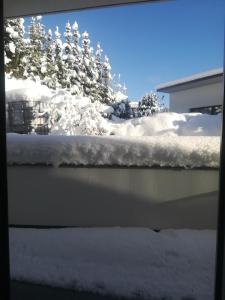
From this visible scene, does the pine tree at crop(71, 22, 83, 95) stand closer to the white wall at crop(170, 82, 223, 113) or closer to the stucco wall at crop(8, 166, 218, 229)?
the white wall at crop(170, 82, 223, 113)

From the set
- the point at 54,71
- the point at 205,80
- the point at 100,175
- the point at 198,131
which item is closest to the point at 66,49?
the point at 54,71

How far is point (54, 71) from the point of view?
15.7m

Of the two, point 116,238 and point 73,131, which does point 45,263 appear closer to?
point 116,238

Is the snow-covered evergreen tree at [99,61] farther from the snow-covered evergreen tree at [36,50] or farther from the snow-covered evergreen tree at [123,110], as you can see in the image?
the snow-covered evergreen tree at [123,110]

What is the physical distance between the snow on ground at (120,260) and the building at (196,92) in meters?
5.50

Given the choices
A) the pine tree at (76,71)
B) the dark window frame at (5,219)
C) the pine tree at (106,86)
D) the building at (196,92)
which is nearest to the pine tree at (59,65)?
the pine tree at (76,71)

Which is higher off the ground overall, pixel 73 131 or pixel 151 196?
pixel 73 131

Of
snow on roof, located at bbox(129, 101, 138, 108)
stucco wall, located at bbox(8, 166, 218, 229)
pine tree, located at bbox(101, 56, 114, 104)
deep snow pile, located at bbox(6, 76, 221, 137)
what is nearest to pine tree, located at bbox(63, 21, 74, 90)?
pine tree, located at bbox(101, 56, 114, 104)

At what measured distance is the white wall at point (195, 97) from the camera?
9.27 meters

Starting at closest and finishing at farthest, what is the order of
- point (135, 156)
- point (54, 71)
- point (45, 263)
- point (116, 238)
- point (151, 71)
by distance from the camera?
point (45, 263)
point (116, 238)
point (135, 156)
point (151, 71)
point (54, 71)

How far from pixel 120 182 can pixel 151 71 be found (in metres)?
5.46

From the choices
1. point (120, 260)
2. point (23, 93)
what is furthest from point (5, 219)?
point (23, 93)

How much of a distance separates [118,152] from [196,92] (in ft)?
21.7

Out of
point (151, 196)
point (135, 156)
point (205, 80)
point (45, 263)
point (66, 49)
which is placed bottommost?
point (45, 263)
